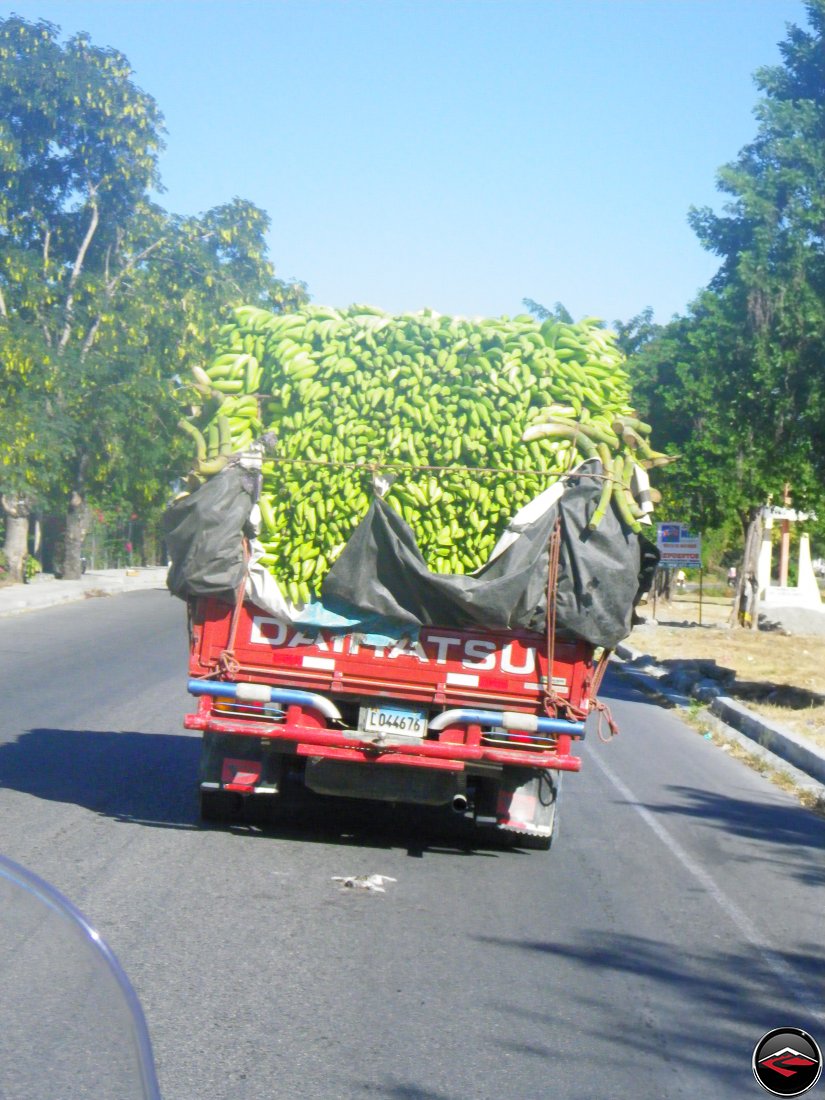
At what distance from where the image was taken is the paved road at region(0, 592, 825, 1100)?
15.5 feet

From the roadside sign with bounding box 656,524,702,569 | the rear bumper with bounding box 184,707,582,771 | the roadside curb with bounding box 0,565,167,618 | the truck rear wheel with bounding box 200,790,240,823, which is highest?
the roadside sign with bounding box 656,524,702,569

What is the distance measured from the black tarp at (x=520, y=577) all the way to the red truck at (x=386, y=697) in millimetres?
196

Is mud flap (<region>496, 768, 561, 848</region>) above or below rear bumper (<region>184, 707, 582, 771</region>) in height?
below

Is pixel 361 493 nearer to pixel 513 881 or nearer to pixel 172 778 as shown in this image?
pixel 513 881

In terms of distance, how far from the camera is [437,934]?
6.36 m

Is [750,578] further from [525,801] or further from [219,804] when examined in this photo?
[219,804]

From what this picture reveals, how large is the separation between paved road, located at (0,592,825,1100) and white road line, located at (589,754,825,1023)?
0.03 m

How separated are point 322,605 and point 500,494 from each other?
1231 millimetres

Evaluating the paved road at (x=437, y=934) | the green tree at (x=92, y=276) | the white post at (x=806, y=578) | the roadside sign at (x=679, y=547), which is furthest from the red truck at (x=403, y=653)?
the white post at (x=806, y=578)

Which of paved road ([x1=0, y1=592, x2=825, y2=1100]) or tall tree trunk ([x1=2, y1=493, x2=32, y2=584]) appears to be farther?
tall tree trunk ([x1=2, y1=493, x2=32, y2=584])

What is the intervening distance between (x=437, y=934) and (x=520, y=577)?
2.17 m

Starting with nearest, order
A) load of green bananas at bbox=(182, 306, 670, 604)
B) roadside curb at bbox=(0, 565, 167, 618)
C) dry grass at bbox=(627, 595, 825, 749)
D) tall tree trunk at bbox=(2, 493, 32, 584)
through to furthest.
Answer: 1. load of green bananas at bbox=(182, 306, 670, 604)
2. dry grass at bbox=(627, 595, 825, 749)
3. roadside curb at bbox=(0, 565, 167, 618)
4. tall tree trunk at bbox=(2, 493, 32, 584)

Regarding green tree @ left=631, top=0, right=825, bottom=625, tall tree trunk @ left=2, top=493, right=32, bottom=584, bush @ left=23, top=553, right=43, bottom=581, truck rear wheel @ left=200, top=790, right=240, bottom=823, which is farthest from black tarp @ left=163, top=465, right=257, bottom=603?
bush @ left=23, top=553, right=43, bottom=581

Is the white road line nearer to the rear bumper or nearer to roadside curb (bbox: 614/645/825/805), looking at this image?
the rear bumper
